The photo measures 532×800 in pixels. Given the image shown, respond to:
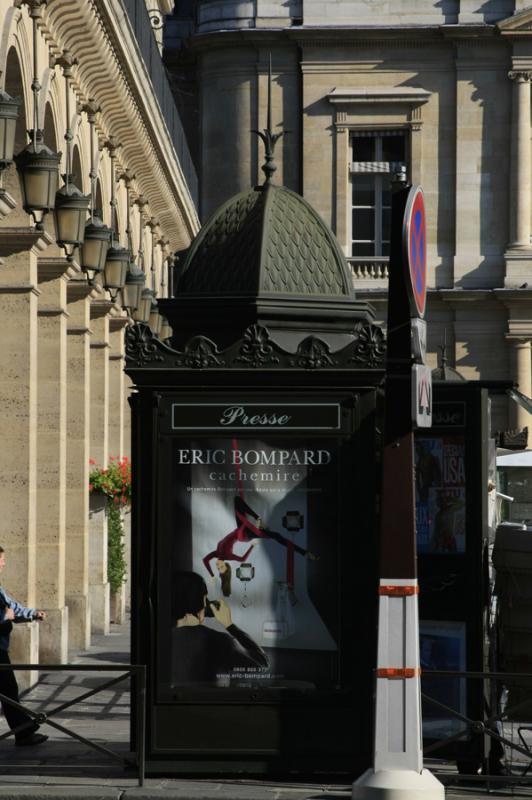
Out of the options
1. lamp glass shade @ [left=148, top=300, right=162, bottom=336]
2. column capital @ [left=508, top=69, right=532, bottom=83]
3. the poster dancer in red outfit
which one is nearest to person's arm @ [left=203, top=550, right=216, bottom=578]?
the poster dancer in red outfit

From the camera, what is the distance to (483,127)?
50750 millimetres

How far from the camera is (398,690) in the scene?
11.4 metres

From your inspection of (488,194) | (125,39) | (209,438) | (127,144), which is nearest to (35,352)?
(125,39)

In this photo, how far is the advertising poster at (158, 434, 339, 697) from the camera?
481 inches

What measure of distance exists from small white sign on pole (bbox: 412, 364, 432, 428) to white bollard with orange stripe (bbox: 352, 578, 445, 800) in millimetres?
856

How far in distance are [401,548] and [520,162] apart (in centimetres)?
3978

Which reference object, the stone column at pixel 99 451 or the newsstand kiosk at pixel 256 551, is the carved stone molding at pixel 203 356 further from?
the stone column at pixel 99 451

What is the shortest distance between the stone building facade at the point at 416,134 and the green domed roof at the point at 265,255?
36374 mm

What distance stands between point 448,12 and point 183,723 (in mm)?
40532

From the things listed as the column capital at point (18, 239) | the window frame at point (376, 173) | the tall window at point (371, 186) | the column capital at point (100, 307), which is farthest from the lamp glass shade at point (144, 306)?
the tall window at point (371, 186)

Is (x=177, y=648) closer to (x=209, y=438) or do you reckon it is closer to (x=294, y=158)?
(x=209, y=438)

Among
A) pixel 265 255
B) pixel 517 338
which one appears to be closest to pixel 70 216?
pixel 265 255

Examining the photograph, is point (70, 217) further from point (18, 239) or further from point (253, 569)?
point (253, 569)

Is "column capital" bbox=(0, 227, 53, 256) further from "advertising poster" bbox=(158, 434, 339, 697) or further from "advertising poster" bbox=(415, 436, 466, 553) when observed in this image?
"advertising poster" bbox=(158, 434, 339, 697)
